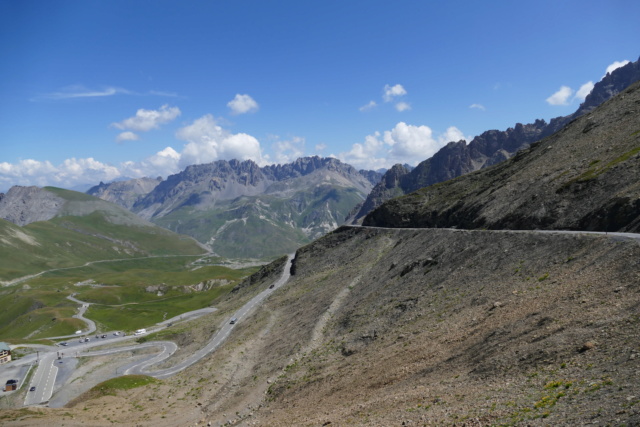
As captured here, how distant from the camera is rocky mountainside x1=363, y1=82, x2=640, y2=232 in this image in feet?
189

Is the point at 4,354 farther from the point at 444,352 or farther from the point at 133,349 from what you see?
the point at 444,352

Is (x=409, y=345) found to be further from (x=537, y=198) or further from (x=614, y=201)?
(x=537, y=198)

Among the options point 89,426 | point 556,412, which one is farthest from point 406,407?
point 89,426

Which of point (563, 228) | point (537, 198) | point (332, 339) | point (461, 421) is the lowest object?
point (332, 339)

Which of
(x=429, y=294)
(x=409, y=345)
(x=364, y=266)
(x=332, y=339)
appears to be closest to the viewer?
(x=409, y=345)

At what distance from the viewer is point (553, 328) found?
29156mm

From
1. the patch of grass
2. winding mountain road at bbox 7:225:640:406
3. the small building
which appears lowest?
winding mountain road at bbox 7:225:640:406

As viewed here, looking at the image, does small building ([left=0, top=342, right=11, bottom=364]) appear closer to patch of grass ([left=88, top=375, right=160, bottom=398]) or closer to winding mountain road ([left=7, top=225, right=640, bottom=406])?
winding mountain road ([left=7, top=225, right=640, bottom=406])

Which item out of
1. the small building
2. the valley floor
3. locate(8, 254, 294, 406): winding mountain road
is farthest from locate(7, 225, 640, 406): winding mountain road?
the valley floor

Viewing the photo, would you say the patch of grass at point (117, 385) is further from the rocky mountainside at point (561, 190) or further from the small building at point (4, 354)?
the rocky mountainside at point (561, 190)

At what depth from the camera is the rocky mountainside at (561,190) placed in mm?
57656

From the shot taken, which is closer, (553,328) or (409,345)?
(553,328)

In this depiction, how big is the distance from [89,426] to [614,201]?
73.9 m

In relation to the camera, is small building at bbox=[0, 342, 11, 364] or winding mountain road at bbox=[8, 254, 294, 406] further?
small building at bbox=[0, 342, 11, 364]
